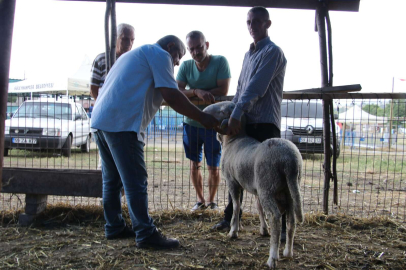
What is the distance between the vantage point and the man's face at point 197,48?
14.0ft

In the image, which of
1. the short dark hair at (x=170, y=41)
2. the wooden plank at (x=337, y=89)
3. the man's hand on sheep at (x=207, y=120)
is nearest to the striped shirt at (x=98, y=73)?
the short dark hair at (x=170, y=41)

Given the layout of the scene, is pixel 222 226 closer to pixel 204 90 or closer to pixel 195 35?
pixel 204 90

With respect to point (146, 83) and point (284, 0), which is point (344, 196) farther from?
point (146, 83)

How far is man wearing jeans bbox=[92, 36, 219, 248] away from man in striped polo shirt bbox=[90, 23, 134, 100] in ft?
3.88

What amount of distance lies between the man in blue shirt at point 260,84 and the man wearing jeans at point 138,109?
377mm

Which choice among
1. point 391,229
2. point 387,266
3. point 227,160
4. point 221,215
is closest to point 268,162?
point 227,160

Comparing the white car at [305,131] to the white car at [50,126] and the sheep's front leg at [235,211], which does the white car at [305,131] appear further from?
the white car at [50,126]

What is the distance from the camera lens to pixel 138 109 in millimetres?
3145

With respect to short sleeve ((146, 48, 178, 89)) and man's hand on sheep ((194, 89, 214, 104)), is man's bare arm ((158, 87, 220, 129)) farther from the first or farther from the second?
man's hand on sheep ((194, 89, 214, 104))

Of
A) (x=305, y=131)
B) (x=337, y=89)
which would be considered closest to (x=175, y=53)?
(x=337, y=89)

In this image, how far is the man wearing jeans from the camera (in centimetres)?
312

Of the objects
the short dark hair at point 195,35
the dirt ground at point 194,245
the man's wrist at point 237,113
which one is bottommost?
the dirt ground at point 194,245

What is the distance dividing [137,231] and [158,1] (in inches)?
114

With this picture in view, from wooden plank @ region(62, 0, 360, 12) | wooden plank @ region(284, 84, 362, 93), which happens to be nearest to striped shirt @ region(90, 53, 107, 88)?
wooden plank @ region(62, 0, 360, 12)
